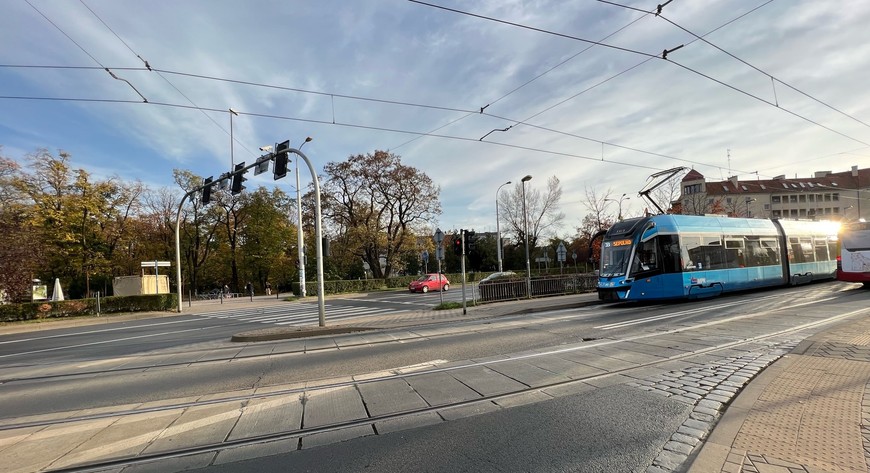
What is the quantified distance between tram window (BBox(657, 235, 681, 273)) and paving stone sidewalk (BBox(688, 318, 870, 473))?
9520 millimetres

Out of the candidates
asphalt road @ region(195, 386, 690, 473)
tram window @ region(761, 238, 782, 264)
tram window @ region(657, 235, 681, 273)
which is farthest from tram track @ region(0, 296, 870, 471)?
tram window @ region(761, 238, 782, 264)

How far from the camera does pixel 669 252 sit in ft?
51.0

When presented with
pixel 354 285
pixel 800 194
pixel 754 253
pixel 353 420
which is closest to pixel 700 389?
pixel 353 420

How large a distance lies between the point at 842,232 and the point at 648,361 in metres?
19.0

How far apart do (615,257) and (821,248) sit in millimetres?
15512

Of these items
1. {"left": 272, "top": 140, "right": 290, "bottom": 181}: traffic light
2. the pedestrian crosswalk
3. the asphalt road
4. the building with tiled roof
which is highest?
the building with tiled roof

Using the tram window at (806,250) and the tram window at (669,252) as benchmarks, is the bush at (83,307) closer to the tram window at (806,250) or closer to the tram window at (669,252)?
the tram window at (669,252)

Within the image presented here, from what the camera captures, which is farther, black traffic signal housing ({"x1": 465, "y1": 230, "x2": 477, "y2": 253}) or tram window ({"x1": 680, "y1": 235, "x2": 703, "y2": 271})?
black traffic signal housing ({"x1": 465, "y1": 230, "x2": 477, "y2": 253})

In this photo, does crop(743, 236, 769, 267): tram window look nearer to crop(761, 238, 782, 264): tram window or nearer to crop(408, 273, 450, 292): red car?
crop(761, 238, 782, 264): tram window

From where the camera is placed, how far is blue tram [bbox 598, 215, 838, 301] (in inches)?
606

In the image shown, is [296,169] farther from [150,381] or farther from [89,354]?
[150,381]

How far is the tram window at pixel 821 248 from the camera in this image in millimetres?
22094

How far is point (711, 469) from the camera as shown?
3.13 meters

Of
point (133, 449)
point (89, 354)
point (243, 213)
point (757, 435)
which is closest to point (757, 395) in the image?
point (757, 435)
